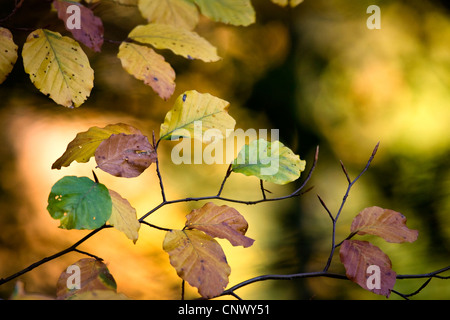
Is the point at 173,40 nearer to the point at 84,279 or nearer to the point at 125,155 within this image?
the point at 125,155

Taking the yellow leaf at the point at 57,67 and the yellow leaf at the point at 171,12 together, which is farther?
the yellow leaf at the point at 171,12

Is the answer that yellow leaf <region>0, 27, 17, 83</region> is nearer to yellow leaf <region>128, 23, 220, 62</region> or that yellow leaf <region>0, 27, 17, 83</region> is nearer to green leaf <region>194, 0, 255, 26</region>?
yellow leaf <region>128, 23, 220, 62</region>

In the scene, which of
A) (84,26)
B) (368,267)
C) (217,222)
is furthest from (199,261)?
(84,26)

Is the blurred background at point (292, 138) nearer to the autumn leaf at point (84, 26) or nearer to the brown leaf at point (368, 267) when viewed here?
the autumn leaf at point (84, 26)

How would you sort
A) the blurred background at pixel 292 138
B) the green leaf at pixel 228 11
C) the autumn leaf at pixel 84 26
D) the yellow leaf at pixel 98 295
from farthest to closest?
the blurred background at pixel 292 138
the green leaf at pixel 228 11
the autumn leaf at pixel 84 26
the yellow leaf at pixel 98 295

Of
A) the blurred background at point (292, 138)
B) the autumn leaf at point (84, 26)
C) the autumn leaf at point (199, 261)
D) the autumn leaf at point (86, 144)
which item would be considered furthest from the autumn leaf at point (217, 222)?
the blurred background at point (292, 138)
